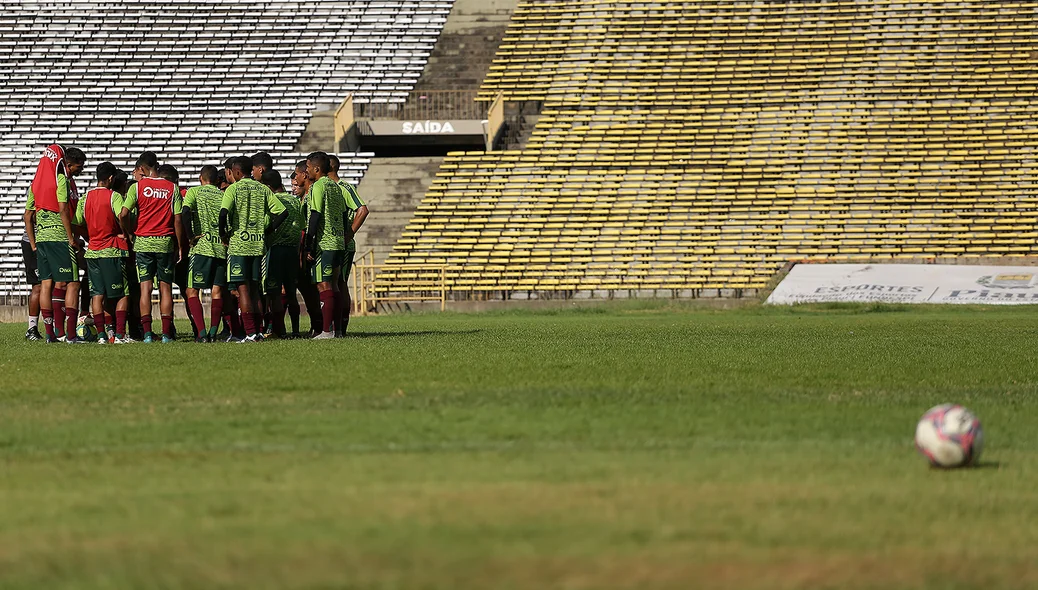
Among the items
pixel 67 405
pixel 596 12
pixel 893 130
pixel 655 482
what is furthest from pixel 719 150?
pixel 655 482

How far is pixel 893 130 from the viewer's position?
34188 millimetres

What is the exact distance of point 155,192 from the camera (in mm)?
15438

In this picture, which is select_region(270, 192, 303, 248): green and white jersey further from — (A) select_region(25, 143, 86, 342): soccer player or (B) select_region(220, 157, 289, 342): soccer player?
(A) select_region(25, 143, 86, 342): soccer player

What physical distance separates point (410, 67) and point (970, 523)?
34.9m

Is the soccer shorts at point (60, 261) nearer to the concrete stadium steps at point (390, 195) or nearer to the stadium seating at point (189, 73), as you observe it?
the concrete stadium steps at point (390, 195)

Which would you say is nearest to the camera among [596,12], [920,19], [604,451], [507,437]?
[604,451]

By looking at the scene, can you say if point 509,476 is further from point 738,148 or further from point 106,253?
Result: point 738,148

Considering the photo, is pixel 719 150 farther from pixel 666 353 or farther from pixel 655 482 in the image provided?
pixel 655 482

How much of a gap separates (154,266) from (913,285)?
662 inches

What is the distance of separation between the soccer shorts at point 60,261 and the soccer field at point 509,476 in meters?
4.38

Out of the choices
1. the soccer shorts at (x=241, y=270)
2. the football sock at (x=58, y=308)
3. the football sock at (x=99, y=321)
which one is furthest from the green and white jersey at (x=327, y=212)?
the football sock at (x=58, y=308)

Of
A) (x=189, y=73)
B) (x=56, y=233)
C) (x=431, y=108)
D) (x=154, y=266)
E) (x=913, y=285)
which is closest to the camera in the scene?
(x=154, y=266)

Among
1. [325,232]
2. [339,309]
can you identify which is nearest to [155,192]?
[325,232]

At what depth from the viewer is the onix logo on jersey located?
15.4 meters
